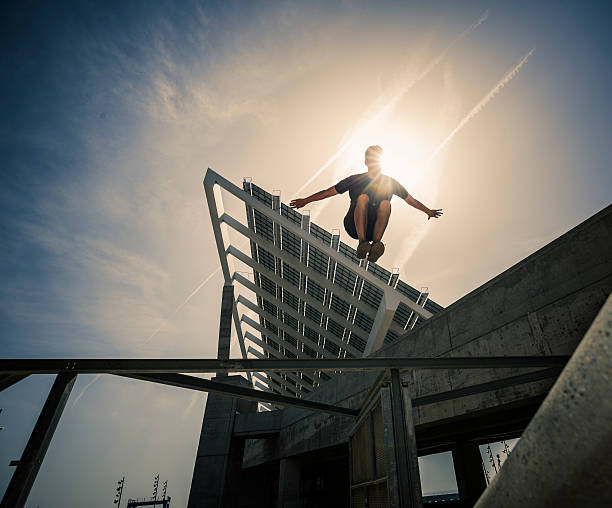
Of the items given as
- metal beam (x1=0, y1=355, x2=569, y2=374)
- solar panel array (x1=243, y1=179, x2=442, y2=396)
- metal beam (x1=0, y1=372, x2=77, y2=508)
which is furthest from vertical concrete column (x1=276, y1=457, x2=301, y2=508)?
metal beam (x1=0, y1=372, x2=77, y2=508)

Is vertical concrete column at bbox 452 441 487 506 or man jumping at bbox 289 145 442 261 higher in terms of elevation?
man jumping at bbox 289 145 442 261

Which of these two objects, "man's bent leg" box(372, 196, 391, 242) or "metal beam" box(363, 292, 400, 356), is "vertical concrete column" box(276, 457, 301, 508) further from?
"man's bent leg" box(372, 196, 391, 242)

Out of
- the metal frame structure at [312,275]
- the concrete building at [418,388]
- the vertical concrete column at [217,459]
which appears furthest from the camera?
the metal frame structure at [312,275]

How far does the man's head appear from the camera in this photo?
5141 millimetres

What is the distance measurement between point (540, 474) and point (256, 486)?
60.2 feet

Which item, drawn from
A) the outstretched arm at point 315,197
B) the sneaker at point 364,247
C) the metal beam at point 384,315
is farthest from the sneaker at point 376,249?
the metal beam at point 384,315

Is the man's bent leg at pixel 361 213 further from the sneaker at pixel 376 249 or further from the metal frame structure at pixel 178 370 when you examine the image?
the metal frame structure at pixel 178 370

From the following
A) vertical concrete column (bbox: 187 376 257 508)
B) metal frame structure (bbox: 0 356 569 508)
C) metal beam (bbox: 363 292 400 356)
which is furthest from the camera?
metal beam (bbox: 363 292 400 356)

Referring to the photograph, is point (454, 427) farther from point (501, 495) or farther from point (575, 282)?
point (501, 495)

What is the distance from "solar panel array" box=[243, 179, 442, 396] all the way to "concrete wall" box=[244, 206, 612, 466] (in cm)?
842

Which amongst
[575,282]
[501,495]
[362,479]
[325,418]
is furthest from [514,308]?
[325,418]

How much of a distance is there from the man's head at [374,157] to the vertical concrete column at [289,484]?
31.9 feet

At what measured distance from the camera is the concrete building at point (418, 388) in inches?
29.1

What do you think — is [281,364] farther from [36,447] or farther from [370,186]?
[370,186]
